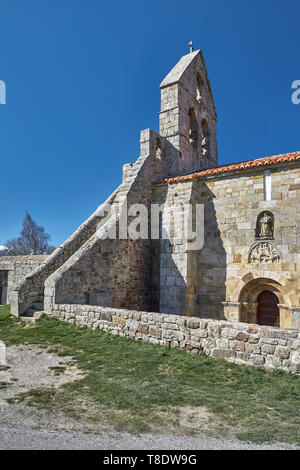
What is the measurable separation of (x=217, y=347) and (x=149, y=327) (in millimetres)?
1660

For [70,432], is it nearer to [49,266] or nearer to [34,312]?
[34,312]

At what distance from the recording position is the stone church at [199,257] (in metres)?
9.09

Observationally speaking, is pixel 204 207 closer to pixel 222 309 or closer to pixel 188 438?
pixel 222 309

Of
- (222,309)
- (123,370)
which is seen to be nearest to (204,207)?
(222,309)

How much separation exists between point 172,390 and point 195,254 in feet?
22.0

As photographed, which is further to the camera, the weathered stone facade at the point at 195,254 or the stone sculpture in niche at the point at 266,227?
the stone sculpture in niche at the point at 266,227

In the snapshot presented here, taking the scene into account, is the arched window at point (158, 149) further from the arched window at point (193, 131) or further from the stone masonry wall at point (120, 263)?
the arched window at point (193, 131)

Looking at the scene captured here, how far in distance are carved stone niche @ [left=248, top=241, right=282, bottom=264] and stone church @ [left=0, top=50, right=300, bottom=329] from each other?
31mm

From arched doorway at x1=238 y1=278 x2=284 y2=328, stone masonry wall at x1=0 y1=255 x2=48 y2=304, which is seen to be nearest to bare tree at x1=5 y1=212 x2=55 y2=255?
stone masonry wall at x1=0 y1=255 x2=48 y2=304

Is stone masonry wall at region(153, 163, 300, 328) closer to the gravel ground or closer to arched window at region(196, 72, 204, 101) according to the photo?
the gravel ground

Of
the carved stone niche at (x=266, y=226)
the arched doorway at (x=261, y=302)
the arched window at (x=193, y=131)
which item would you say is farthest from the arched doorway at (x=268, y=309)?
the arched window at (x=193, y=131)

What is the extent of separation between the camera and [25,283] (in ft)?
31.5

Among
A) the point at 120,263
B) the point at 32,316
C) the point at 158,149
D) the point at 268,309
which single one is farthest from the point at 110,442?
the point at 158,149

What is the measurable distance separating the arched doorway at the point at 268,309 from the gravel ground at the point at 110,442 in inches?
275
